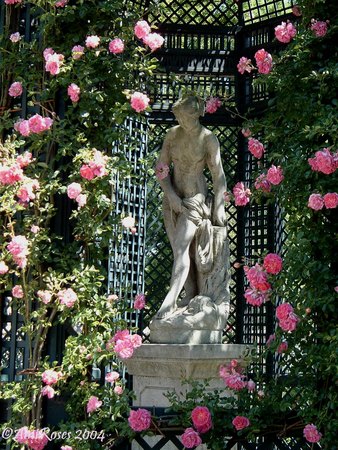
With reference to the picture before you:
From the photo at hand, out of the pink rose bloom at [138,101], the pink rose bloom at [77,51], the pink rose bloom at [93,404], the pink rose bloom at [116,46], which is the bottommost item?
the pink rose bloom at [93,404]

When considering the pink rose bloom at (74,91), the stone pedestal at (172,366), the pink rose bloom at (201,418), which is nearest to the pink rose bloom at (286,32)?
the pink rose bloom at (74,91)

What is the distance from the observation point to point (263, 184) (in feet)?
15.6

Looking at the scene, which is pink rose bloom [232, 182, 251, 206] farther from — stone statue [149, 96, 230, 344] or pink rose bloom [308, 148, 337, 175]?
stone statue [149, 96, 230, 344]

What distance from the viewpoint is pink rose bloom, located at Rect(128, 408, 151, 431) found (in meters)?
4.49

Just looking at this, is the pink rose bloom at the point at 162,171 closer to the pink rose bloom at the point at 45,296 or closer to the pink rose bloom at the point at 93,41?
the pink rose bloom at the point at 93,41

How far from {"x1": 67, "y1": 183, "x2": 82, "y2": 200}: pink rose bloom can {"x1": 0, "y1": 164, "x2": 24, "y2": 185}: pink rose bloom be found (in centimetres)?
30

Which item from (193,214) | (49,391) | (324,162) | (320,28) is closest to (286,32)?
(320,28)

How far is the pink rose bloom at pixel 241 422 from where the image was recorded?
439 centimetres

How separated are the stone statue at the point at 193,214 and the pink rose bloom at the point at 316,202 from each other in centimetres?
185

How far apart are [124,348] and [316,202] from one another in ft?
5.37

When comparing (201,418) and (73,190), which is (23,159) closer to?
(73,190)

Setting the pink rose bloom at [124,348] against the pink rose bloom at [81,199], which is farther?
the pink rose bloom at [81,199]

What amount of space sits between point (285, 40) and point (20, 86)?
5.78 ft

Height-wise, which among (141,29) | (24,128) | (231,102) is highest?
(231,102)
